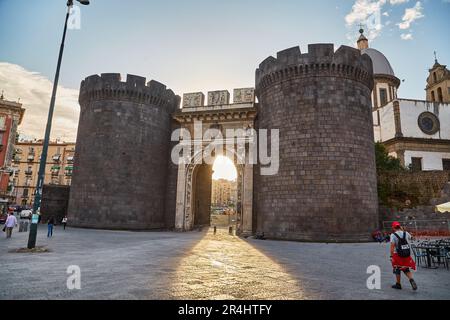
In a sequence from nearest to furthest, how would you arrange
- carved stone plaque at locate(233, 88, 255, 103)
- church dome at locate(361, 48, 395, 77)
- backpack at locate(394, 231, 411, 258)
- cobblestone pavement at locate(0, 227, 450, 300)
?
A: cobblestone pavement at locate(0, 227, 450, 300) < backpack at locate(394, 231, 411, 258) < carved stone plaque at locate(233, 88, 255, 103) < church dome at locate(361, 48, 395, 77)

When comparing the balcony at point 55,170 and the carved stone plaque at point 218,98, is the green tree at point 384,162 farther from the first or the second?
the balcony at point 55,170

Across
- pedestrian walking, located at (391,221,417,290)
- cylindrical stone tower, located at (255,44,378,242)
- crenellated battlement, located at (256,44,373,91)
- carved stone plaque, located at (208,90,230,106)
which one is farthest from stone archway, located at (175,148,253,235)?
pedestrian walking, located at (391,221,417,290)

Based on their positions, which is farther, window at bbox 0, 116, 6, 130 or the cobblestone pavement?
window at bbox 0, 116, 6, 130

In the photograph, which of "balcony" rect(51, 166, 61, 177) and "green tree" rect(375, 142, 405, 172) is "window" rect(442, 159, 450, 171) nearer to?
"green tree" rect(375, 142, 405, 172)

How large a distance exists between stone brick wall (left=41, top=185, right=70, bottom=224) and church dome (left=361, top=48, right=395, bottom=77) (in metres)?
43.2

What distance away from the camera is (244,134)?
22141 millimetres

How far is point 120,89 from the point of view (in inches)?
904

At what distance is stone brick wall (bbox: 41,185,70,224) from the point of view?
25.8m

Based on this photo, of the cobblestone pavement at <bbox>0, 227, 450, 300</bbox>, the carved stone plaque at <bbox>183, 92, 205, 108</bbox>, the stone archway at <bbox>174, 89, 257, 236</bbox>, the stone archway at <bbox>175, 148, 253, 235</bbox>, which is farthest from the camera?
the carved stone plaque at <bbox>183, 92, 205, 108</bbox>

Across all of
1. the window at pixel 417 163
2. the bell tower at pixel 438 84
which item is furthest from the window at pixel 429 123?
the bell tower at pixel 438 84

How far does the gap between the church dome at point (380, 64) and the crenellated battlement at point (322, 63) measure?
26640 mm

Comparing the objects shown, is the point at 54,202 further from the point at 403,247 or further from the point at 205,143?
the point at 403,247
